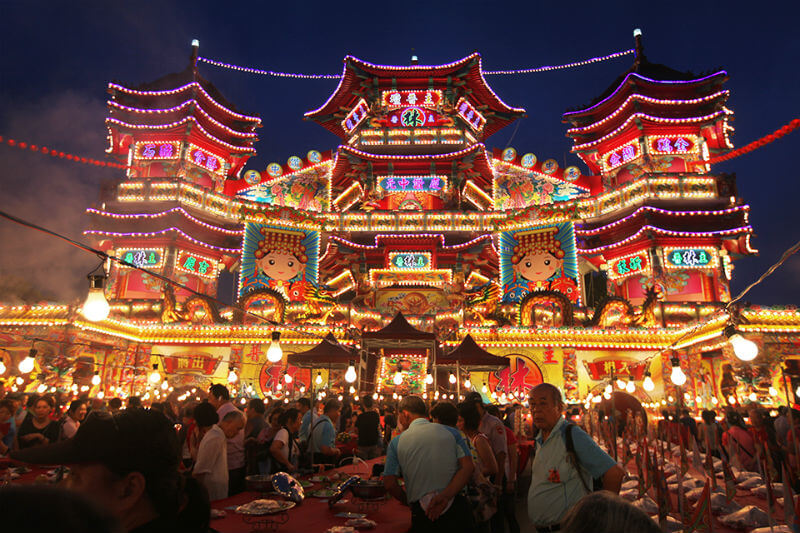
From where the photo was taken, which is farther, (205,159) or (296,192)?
(296,192)

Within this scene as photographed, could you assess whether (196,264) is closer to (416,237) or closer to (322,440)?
(416,237)

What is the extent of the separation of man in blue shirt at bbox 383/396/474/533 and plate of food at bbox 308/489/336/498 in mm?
886

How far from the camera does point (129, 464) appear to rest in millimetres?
2014

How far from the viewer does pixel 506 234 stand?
2928cm

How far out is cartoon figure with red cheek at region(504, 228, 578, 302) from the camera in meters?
27.6

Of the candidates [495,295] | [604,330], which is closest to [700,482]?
[604,330]

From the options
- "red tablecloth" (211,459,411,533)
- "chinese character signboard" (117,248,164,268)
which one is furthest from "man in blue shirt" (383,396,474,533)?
"chinese character signboard" (117,248,164,268)

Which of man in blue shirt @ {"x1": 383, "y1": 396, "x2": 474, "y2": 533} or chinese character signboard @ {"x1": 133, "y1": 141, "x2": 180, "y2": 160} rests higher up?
chinese character signboard @ {"x1": 133, "y1": 141, "x2": 180, "y2": 160}

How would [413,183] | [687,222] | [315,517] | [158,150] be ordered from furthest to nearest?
[413,183]
[158,150]
[687,222]
[315,517]

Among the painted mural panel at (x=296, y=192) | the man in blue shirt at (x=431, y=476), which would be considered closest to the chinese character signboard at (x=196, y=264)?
the painted mural panel at (x=296, y=192)

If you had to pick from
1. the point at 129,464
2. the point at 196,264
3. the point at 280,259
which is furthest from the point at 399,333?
the point at 196,264

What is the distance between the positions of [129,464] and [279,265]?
90.8 ft

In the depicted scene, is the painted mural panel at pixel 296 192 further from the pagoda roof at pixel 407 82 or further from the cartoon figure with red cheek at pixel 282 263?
the cartoon figure with red cheek at pixel 282 263

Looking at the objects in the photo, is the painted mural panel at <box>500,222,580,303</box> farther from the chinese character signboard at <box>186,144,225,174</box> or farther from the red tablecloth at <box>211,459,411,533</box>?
the red tablecloth at <box>211,459,411,533</box>
